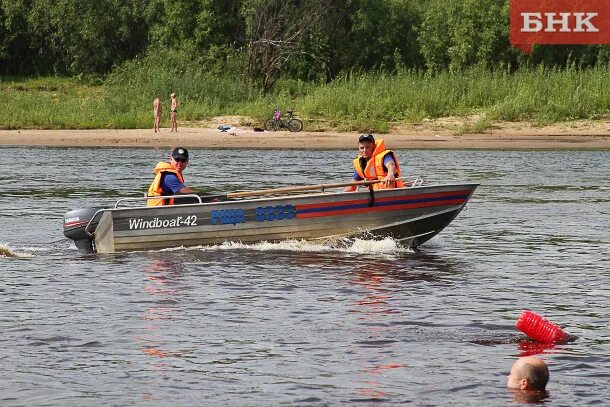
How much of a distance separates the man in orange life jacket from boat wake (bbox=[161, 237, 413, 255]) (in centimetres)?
85

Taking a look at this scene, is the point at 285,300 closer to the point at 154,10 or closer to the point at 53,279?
the point at 53,279

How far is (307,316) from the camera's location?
14117mm

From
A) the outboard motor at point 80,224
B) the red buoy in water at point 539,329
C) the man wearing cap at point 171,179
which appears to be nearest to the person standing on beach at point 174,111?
the outboard motor at point 80,224

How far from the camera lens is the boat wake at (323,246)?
18609 millimetres

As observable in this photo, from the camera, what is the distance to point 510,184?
30453 mm

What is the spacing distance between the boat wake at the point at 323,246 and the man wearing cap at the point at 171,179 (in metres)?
0.93

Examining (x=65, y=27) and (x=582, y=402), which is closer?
(x=582, y=402)

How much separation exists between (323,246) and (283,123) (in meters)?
25.7

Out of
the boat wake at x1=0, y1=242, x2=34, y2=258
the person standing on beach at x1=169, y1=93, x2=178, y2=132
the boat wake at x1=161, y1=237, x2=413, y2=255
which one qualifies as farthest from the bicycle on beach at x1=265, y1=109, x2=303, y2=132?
the boat wake at x1=161, y1=237, x2=413, y2=255

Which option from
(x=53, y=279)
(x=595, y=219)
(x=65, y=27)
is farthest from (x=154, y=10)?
(x=53, y=279)

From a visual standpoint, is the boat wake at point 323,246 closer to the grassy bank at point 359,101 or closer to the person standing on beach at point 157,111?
the person standing on beach at point 157,111

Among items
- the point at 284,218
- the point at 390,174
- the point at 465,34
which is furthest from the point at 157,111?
the point at 390,174

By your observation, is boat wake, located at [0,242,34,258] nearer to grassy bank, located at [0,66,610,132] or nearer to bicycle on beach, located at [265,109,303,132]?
bicycle on beach, located at [265,109,303,132]

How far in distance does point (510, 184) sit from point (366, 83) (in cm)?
1780
